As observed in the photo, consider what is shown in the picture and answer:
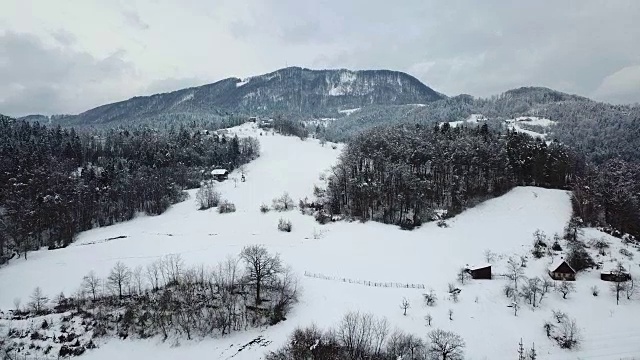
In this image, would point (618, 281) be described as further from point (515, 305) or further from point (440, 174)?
point (440, 174)

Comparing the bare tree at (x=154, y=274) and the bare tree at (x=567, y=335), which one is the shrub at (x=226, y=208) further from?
the bare tree at (x=567, y=335)

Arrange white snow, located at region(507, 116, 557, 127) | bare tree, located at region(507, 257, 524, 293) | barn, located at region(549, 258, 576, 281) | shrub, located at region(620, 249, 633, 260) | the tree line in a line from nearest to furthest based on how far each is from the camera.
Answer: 1. the tree line
2. bare tree, located at region(507, 257, 524, 293)
3. barn, located at region(549, 258, 576, 281)
4. shrub, located at region(620, 249, 633, 260)
5. white snow, located at region(507, 116, 557, 127)

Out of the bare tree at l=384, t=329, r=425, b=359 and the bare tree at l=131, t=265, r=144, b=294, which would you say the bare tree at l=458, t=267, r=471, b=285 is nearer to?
the bare tree at l=384, t=329, r=425, b=359

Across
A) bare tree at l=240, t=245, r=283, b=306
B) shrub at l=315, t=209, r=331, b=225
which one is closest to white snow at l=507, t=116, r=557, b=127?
shrub at l=315, t=209, r=331, b=225

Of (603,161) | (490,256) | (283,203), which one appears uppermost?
(603,161)

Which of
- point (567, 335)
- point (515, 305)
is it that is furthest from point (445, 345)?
point (515, 305)

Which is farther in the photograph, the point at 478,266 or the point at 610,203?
the point at 610,203
